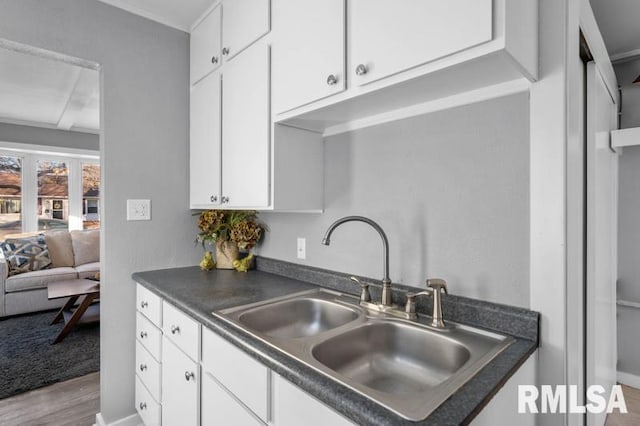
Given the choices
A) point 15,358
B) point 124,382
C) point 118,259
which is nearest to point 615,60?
point 118,259

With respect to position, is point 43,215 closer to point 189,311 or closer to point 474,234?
point 189,311

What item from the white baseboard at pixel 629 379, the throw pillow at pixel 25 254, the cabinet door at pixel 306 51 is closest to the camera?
the cabinet door at pixel 306 51

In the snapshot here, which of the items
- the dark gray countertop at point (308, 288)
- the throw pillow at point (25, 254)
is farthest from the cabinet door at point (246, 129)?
the throw pillow at point (25, 254)

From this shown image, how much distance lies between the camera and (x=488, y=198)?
116 centimetres

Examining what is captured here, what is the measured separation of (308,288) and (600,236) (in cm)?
147

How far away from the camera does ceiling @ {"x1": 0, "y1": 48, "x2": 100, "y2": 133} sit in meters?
2.87

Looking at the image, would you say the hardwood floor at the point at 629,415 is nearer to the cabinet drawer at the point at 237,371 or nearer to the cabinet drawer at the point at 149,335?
the cabinet drawer at the point at 237,371

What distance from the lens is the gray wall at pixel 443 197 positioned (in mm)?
1103

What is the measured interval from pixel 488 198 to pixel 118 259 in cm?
191

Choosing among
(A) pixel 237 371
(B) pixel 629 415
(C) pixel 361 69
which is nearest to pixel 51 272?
(A) pixel 237 371

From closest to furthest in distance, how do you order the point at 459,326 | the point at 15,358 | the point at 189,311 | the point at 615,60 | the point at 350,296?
1. the point at 459,326
2. the point at 189,311
3. the point at 350,296
4. the point at 615,60
5. the point at 15,358

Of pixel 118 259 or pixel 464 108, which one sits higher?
pixel 464 108

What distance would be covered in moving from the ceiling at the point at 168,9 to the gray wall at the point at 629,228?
9.35 feet

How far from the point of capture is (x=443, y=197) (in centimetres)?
127
